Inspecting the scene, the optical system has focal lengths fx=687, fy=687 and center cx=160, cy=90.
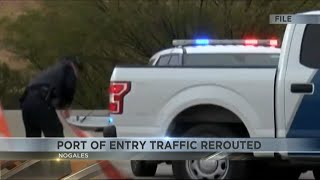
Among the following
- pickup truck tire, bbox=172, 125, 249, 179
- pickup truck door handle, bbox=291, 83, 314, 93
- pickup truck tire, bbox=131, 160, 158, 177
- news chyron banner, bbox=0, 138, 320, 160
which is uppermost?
pickup truck door handle, bbox=291, 83, 314, 93

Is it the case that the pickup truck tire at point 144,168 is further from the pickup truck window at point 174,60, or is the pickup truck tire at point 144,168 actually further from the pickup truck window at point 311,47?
the pickup truck window at point 311,47

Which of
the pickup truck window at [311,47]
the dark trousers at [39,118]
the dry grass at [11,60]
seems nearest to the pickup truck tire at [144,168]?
the dark trousers at [39,118]

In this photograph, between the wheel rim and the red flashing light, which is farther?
the wheel rim

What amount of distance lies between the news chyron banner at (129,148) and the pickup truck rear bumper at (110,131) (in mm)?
620

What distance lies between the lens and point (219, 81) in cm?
684

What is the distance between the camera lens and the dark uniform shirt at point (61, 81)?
234 inches

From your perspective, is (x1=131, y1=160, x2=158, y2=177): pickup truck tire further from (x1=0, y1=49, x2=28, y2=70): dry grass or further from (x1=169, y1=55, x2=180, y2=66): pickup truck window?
(x1=0, y1=49, x2=28, y2=70): dry grass

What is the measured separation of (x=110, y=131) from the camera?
21.6 feet

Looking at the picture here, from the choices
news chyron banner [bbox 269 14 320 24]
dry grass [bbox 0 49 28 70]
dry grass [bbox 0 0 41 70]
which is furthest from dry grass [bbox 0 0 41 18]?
news chyron banner [bbox 269 14 320 24]

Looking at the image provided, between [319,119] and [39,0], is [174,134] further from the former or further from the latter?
[39,0]

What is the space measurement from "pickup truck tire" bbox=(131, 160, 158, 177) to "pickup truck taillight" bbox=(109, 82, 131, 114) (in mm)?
1009

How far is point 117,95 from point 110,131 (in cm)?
43

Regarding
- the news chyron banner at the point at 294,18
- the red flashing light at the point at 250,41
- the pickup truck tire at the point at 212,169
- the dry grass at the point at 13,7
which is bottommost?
the pickup truck tire at the point at 212,169

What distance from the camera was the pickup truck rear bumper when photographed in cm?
636
